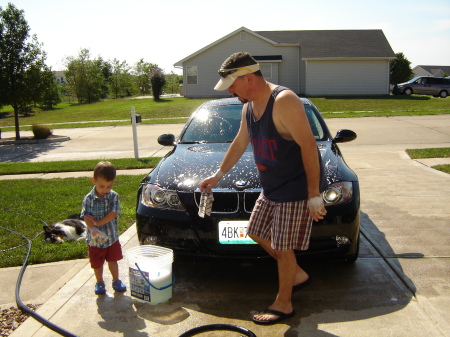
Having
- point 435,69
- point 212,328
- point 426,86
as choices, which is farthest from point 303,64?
point 435,69

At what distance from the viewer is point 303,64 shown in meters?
35.2

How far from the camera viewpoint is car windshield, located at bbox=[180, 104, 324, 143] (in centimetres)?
528

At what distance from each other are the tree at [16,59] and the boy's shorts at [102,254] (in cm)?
1434

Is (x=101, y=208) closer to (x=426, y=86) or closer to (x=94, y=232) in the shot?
(x=94, y=232)

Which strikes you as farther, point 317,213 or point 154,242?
point 154,242

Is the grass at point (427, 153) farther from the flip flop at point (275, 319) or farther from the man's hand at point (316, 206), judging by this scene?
the man's hand at point (316, 206)

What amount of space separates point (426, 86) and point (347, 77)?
603 cm

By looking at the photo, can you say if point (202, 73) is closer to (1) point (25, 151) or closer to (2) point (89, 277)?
(1) point (25, 151)

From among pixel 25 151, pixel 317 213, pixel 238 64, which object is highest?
pixel 238 64

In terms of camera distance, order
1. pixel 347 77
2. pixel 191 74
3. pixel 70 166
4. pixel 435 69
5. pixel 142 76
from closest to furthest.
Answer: pixel 70 166, pixel 347 77, pixel 191 74, pixel 142 76, pixel 435 69

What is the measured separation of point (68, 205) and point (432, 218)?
15.6 feet

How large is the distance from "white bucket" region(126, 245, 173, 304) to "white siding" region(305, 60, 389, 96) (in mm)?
31852

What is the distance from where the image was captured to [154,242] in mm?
3941

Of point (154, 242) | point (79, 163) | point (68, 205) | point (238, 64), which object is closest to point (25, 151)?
point (79, 163)
